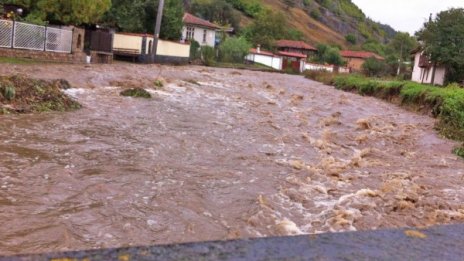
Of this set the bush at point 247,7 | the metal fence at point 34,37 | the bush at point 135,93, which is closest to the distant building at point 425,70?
the metal fence at point 34,37

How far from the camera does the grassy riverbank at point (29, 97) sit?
1334 cm

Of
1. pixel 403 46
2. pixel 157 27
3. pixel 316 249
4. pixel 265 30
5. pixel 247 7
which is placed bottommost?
pixel 316 249

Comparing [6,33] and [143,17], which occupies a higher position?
[143,17]

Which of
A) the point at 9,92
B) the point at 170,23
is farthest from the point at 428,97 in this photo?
the point at 170,23

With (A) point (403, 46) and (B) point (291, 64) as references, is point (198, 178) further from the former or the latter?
(A) point (403, 46)

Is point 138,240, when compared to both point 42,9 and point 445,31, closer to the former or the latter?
point 42,9

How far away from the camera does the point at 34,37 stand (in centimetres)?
2459

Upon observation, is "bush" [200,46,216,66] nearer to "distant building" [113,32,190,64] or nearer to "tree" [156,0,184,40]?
"tree" [156,0,184,40]

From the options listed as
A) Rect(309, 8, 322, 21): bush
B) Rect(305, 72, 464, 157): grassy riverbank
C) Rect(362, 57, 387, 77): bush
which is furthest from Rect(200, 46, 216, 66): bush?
Rect(309, 8, 322, 21): bush

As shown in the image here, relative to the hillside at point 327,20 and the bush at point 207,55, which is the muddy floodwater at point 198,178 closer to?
the bush at point 207,55

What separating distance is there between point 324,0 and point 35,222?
544ft

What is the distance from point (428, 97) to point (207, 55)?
3082 centimetres

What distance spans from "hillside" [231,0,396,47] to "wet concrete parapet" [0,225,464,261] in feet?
408

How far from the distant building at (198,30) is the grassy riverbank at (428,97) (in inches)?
839
